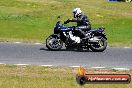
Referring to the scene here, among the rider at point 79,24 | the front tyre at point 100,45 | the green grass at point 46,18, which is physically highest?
the rider at point 79,24

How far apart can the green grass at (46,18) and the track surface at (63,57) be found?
6.69 metres

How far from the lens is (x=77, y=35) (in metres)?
21.1

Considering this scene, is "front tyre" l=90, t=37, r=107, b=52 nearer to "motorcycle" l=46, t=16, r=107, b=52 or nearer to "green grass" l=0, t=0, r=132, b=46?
"motorcycle" l=46, t=16, r=107, b=52

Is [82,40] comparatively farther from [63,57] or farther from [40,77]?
[40,77]

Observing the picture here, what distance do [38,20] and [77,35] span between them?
20.4 meters

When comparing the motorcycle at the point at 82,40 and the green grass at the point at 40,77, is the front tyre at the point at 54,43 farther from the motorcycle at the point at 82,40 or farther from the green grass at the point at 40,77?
the green grass at the point at 40,77

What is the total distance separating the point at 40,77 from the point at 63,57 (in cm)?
503

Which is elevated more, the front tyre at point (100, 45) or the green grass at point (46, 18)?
the front tyre at point (100, 45)

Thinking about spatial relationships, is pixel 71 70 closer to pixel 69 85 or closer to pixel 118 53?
pixel 69 85

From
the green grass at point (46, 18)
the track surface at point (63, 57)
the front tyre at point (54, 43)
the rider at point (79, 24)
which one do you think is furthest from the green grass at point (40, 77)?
the green grass at point (46, 18)

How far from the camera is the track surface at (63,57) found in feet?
56.0

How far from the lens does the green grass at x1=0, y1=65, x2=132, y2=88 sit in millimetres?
12211

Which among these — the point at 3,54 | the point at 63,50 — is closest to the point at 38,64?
the point at 3,54

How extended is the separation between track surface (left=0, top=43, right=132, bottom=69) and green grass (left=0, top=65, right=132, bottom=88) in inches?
49.4
